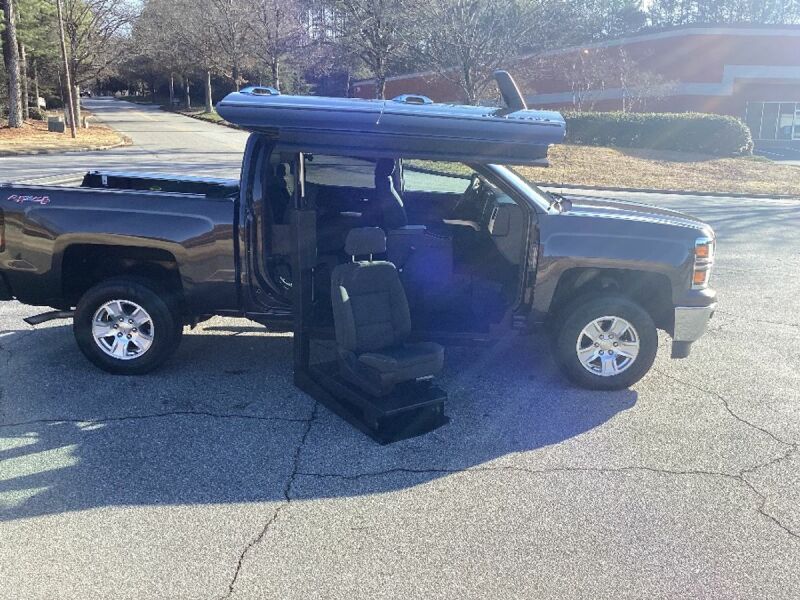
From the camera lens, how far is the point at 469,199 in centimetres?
648

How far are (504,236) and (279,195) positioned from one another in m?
1.73

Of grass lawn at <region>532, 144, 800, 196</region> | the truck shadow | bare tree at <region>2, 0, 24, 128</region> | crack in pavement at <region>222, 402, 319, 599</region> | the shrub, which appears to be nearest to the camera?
crack in pavement at <region>222, 402, 319, 599</region>

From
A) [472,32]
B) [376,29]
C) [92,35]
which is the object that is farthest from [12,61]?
[472,32]

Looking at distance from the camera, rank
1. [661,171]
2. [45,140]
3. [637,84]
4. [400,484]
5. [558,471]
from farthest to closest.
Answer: [637,84] < [45,140] < [661,171] < [558,471] < [400,484]

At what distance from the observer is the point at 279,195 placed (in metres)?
5.35

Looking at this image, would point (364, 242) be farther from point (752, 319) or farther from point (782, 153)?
point (782, 153)

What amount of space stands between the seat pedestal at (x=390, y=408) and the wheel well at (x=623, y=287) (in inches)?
51.1

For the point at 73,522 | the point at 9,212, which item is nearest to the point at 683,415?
the point at 73,522

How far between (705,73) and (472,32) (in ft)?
57.6

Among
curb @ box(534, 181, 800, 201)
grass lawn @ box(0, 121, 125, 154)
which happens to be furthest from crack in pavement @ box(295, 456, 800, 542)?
grass lawn @ box(0, 121, 125, 154)

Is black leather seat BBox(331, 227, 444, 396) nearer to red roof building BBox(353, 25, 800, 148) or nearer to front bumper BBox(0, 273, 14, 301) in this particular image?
front bumper BBox(0, 273, 14, 301)

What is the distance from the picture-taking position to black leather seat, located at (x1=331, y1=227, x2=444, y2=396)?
4.43m

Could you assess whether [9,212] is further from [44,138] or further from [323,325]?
[44,138]

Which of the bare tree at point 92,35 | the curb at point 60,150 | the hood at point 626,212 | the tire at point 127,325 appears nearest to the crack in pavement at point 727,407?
the hood at point 626,212
